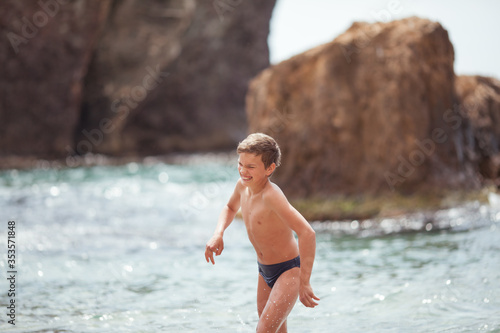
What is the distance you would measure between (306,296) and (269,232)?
0.42 meters

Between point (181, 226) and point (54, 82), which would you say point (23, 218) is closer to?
point (181, 226)

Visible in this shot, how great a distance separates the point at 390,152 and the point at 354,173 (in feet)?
2.01

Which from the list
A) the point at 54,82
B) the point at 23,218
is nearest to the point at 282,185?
the point at 23,218

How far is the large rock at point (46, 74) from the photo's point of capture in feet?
98.8

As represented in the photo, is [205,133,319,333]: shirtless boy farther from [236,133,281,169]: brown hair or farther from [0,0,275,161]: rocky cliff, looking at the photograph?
[0,0,275,161]: rocky cliff

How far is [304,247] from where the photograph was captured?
2.91 m

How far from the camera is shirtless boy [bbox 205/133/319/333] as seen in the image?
2926 millimetres
